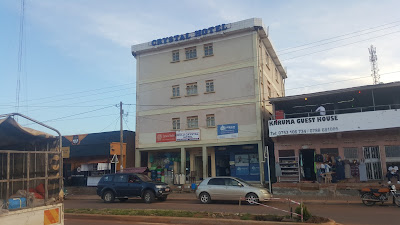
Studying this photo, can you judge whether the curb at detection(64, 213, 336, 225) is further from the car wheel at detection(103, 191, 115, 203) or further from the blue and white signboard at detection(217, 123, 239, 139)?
the blue and white signboard at detection(217, 123, 239, 139)

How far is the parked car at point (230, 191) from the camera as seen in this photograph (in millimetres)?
16875

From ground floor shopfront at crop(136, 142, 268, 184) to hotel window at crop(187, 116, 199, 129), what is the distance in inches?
69.7

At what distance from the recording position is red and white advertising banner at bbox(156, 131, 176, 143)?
28469 mm

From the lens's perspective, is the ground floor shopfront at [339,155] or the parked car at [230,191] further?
the ground floor shopfront at [339,155]

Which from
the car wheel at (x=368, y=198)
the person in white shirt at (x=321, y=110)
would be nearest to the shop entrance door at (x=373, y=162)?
the person in white shirt at (x=321, y=110)

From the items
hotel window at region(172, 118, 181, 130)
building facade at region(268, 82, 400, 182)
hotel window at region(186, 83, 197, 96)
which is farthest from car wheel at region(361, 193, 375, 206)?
hotel window at region(172, 118, 181, 130)

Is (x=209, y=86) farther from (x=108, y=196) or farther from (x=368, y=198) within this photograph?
(x=368, y=198)

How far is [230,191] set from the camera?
57.6 ft

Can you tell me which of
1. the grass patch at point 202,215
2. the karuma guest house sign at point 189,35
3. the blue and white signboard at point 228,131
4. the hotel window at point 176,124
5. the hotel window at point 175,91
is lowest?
the grass patch at point 202,215

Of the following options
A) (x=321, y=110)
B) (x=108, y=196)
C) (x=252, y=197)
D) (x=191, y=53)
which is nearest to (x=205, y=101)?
(x=191, y=53)

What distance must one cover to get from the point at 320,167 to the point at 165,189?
1049cm

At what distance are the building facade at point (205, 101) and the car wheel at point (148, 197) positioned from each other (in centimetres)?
838

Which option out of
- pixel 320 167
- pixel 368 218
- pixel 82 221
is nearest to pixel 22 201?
pixel 82 221

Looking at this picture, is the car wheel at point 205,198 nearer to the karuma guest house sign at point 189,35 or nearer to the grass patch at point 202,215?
the grass patch at point 202,215
